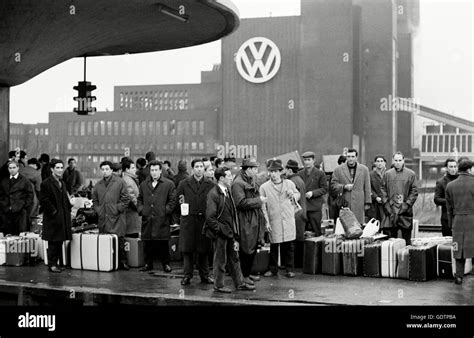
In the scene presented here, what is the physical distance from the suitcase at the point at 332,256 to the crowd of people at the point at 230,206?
1.83 feet

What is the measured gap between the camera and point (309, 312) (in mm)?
8445

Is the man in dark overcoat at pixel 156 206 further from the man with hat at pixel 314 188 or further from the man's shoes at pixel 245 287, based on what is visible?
the man with hat at pixel 314 188

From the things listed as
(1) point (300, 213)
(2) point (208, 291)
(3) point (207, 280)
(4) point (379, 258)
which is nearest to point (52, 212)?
(3) point (207, 280)

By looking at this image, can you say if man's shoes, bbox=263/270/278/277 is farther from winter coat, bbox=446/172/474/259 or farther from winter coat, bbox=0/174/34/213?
winter coat, bbox=0/174/34/213

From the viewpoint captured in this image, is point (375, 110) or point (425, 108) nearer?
point (375, 110)

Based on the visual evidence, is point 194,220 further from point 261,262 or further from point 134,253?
point 134,253

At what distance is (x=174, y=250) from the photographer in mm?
13141

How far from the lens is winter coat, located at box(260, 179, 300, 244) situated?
35.6 feet

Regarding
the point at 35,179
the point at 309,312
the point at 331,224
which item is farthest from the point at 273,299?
the point at 35,179

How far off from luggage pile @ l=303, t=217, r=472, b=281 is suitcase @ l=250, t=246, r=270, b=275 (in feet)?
2.09

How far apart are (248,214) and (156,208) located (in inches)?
79.9

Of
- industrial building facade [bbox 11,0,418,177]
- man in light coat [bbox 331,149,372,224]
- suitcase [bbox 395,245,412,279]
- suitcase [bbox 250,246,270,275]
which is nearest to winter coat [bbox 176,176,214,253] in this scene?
suitcase [bbox 250,246,270,275]

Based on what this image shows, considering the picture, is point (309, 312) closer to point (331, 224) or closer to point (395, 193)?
point (395, 193)

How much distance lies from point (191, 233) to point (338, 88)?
186 ft
